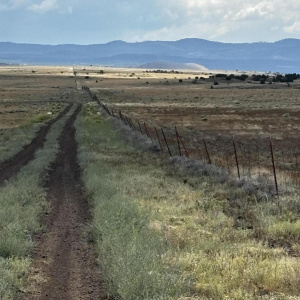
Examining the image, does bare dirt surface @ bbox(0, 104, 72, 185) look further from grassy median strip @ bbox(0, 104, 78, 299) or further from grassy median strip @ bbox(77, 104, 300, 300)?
grassy median strip @ bbox(77, 104, 300, 300)

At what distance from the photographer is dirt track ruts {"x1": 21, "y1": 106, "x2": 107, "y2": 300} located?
7572 mm

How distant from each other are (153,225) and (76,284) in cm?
350

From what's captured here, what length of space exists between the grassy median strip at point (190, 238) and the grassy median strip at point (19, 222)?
5.17 feet

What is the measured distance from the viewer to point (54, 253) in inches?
380

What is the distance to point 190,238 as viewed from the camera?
32.4 ft

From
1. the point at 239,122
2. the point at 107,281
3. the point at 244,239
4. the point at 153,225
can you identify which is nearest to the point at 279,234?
the point at 244,239

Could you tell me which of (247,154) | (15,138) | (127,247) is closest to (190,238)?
(127,247)

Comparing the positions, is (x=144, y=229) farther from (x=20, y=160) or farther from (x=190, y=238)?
(x=20, y=160)

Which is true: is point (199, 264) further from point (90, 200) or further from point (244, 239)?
point (90, 200)

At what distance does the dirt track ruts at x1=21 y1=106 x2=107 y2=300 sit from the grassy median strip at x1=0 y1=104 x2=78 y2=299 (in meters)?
0.27

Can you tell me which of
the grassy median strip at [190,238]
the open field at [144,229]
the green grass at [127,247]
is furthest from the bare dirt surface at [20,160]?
the green grass at [127,247]

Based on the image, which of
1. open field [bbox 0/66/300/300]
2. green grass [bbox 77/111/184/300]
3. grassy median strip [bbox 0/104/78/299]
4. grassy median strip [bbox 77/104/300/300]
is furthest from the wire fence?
grassy median strip [bbox 0/104/78/299]

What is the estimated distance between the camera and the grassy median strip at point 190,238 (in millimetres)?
6875

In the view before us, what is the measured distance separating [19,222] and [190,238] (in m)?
4.49
